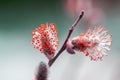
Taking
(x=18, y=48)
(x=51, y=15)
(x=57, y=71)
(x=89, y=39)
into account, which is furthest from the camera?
(x=51, y=15)

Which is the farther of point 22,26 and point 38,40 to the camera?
point 22,26

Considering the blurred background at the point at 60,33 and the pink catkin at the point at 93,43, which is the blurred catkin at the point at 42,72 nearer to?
the pink catkin at the point at 93,43

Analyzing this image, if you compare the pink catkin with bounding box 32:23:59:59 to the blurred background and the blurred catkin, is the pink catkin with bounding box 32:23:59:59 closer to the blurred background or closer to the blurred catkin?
the blurred catkin

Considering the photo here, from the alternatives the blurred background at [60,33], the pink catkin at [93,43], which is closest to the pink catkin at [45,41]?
the pink catkin at [93,43]

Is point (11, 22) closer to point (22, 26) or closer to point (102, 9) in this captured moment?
point (22, 26)

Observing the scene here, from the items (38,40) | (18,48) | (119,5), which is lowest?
(18,48)

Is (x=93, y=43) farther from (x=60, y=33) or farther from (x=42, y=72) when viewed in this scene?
(x=60, y=33)

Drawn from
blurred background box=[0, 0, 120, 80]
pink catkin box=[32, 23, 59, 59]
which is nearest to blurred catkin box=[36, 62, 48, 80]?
pink catkin box=[32, 23, 59, 59]

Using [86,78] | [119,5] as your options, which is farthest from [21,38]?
[119,5]

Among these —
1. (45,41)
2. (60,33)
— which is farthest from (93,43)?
(60,33)
